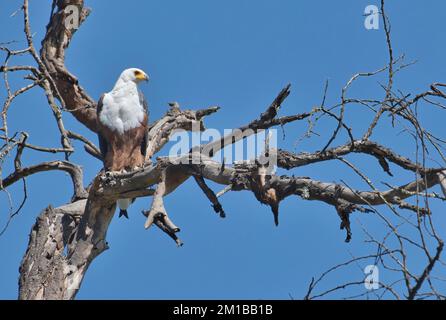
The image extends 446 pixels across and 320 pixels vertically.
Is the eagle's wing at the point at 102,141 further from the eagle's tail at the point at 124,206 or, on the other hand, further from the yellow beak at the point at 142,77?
the eagle's tail at the point at 124,206

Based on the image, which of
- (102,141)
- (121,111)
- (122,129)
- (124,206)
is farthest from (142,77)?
(124,206)

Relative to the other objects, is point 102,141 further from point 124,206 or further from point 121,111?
point 124,206

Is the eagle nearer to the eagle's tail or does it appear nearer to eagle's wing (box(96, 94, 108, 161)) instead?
eagle's wing (box(96, 94, 108, 161))

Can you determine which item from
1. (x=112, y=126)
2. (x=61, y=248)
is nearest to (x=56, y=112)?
(x=61, y=248)

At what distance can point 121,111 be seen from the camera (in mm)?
7176

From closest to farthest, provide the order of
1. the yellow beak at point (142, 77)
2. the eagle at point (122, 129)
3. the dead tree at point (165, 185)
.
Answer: the dead tree at point (165, 185)
the eagle at point (122, 129)
the yellow beak at point (142, 77)

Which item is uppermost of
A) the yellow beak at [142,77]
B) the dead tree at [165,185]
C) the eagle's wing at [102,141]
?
the yellow beak at [142,77]

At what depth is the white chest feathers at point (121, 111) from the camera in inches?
281

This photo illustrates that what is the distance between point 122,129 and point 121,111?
0.58 ft

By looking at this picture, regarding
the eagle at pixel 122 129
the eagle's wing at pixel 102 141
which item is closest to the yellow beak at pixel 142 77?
the eagle at pixel 122 129

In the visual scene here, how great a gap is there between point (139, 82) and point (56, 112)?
2070mm

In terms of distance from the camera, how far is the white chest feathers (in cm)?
713
